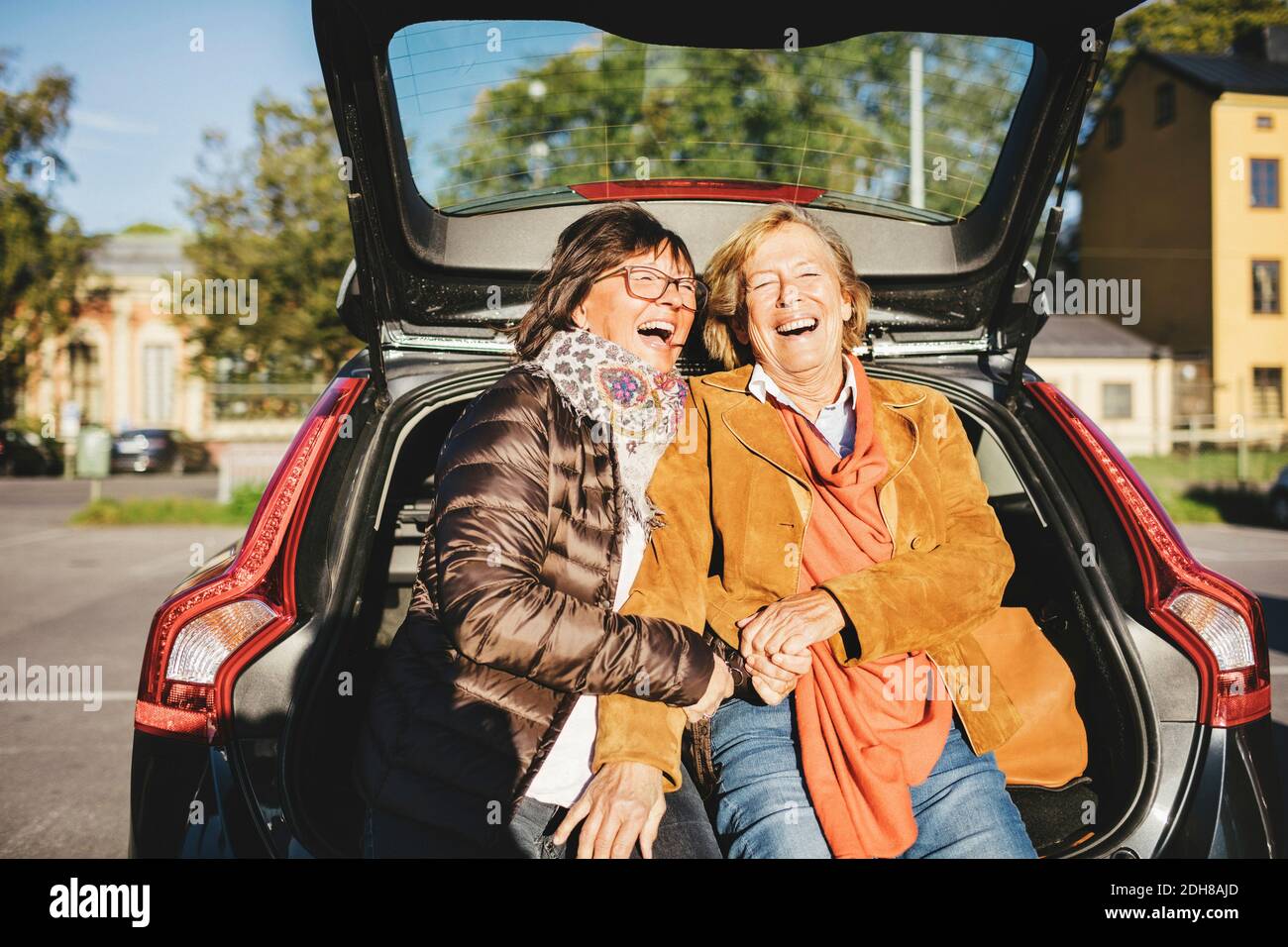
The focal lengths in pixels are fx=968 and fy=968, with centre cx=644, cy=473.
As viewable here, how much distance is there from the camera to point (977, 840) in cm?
196

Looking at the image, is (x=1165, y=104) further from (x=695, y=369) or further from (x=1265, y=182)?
(x=695, y=369)

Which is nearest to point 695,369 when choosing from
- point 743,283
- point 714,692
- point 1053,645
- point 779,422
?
point 743,283

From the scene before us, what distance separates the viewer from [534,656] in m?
1.82

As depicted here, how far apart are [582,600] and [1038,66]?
1591 millimetres

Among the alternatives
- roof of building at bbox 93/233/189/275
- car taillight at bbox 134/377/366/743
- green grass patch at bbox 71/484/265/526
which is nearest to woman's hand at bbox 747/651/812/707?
car taillight at bbox 134/377/366/743

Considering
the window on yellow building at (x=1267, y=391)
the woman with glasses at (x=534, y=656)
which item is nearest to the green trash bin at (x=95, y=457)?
the woman with glasses at (x=534, y=656)

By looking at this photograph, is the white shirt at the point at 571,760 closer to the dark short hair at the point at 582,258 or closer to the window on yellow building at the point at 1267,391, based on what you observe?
the dark short hair at the point at 582,258

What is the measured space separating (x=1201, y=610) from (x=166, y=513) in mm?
16933

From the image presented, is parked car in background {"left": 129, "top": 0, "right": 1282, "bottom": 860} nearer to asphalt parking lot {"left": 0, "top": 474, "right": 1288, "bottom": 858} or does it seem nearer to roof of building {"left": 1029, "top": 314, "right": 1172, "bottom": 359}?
asphalt parking lot {"left": 0, "top": 474, "right": 1288, "bottom": 858}

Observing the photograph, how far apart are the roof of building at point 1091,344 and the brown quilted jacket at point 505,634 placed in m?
29.8
